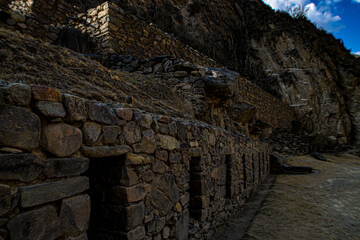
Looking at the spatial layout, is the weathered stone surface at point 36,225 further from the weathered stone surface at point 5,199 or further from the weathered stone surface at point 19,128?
the weathered stone surface at point 19,128

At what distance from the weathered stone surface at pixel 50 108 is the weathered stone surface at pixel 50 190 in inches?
16.9

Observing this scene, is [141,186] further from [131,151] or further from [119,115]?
[119,115]

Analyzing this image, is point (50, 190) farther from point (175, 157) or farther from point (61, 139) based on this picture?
point (175, 157)

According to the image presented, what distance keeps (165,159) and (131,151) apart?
0.64 metres

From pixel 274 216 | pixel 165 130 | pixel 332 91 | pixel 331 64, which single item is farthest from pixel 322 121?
pixel 165 130

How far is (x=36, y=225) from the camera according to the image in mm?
1276

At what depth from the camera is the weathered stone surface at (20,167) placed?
1153 mm

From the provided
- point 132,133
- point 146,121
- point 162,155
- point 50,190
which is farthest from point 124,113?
point 50,190

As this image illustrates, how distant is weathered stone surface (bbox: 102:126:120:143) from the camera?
181cm

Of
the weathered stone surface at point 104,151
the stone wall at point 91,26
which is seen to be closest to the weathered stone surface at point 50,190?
the weathered stone surface at point 104,151

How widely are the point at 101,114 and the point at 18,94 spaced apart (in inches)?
24.0

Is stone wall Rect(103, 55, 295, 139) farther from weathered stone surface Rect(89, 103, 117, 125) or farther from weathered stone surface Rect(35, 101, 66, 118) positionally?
weathered stone surface Rect(35, 101, 66, 118)

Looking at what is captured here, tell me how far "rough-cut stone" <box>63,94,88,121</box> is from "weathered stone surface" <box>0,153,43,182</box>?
13.8 inches

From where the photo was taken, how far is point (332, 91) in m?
20.4
